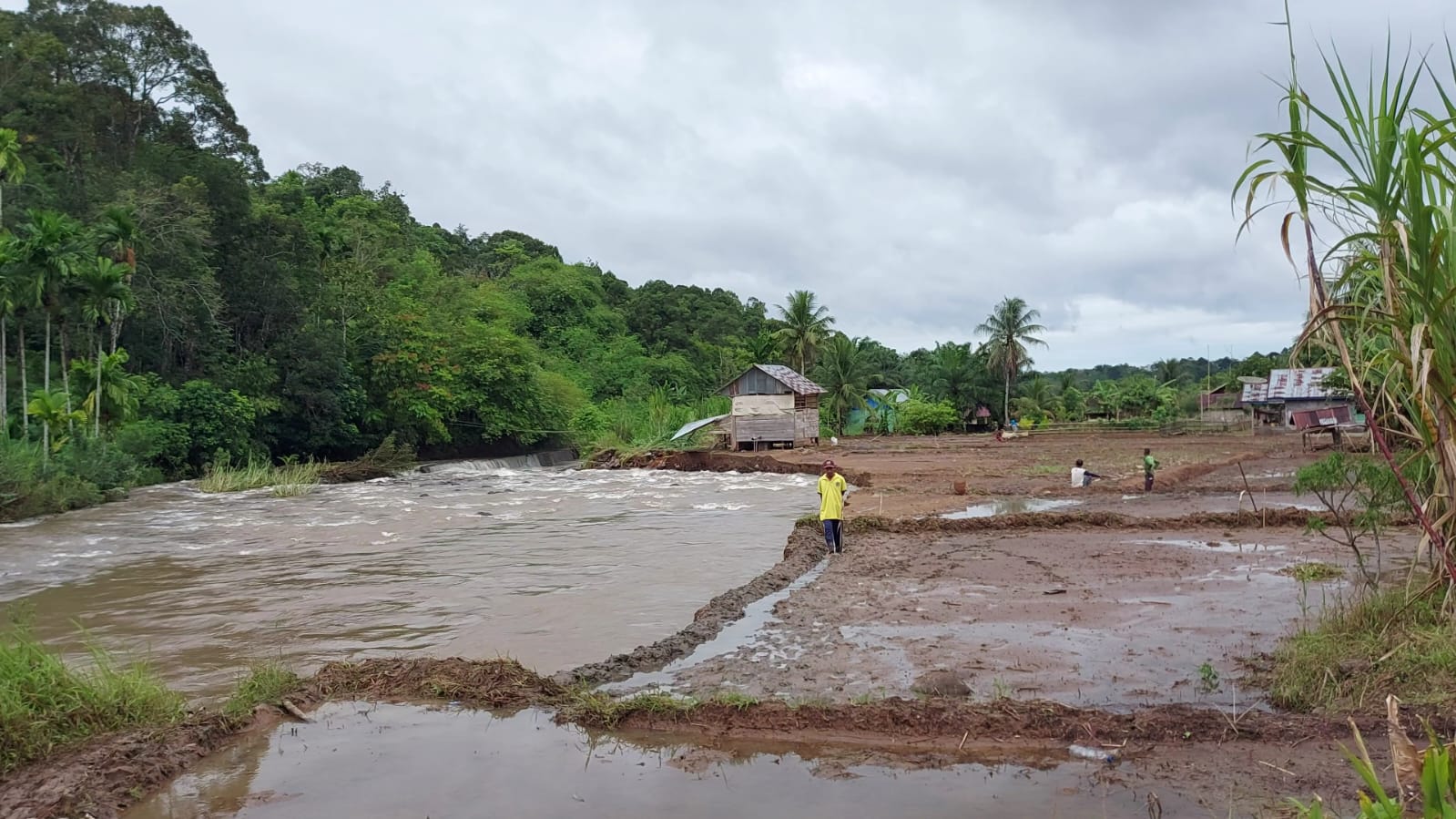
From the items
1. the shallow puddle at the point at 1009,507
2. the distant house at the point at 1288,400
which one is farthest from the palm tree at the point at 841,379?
the shallow puddle at the point at 1009,507

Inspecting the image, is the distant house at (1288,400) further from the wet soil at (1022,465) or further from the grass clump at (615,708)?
the grass clump at (615,708)

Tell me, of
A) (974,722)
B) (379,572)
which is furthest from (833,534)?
(974,722)

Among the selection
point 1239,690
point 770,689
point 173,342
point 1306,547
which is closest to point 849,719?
point 770,689

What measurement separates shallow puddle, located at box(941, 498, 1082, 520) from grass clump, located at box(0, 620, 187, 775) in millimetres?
13181

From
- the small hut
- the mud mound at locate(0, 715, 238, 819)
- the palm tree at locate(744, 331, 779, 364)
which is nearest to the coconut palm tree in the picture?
the mud mound at locate(0, 715, 238, 819)

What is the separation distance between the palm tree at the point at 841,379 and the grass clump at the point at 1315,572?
149 feet

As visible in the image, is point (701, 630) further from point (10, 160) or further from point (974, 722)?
point (10, 160)

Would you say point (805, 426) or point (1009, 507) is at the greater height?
point (805, 426)

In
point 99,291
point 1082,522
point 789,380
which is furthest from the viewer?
point 789,380

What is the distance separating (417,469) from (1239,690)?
1317 inches

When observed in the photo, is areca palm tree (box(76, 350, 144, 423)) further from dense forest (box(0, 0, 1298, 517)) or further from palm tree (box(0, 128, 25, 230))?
palm tree (box(0, 128, 25, 230))

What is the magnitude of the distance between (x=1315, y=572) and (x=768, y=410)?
32498 mm

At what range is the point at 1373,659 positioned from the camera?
18.2ft

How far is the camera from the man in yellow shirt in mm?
12359
